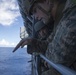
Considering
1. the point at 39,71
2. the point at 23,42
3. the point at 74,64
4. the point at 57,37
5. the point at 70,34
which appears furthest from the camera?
the point at 39,71

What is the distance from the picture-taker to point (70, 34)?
2041 millimetres

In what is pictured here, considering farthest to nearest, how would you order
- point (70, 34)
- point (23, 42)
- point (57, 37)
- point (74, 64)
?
1. point (23, 42)
2. point (57, 37)
3. point (74, 64)
4. point (70, 34)

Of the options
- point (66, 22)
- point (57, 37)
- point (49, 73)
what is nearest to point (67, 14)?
point (66, 22)

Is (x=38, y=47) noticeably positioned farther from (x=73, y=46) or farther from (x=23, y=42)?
(x=73, y=46)

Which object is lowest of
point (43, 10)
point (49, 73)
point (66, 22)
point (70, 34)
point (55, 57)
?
point (49, 73)

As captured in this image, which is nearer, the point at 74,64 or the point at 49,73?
the point at 74,64

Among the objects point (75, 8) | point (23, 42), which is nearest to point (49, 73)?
point (75, 8)

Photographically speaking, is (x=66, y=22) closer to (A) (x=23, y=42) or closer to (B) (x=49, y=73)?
(B) (x=49, y=73)

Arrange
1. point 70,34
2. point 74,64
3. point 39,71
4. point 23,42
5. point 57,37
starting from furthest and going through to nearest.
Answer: point 39,71, point 23,42, point 57,37, point 74,64, point 70,34

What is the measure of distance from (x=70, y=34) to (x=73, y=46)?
113 mm

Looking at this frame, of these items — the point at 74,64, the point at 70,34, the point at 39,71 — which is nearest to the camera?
the point at 70,34

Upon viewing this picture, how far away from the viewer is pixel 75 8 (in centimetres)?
215

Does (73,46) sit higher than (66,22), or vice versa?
(66,22)

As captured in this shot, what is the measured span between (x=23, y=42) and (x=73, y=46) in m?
1.35
